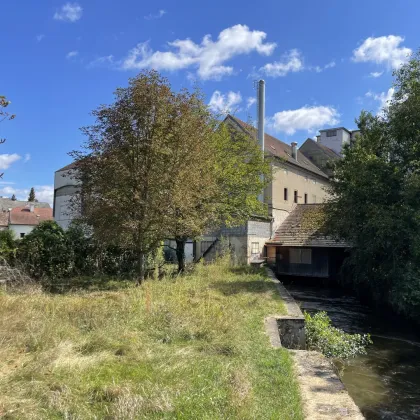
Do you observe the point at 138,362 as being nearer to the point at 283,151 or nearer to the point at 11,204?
the point at 283,151

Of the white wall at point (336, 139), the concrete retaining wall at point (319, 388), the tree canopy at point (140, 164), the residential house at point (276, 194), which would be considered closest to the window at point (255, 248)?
the residential house at point (276, 194)

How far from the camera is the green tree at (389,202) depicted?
43.5ft

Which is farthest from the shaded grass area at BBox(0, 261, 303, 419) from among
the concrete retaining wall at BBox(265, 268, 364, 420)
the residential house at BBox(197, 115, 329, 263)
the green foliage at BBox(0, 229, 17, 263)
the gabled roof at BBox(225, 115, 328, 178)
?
the gabled roof at BBox(225, 115, 328, 178)

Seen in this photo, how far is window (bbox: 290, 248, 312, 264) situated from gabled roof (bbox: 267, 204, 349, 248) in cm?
71

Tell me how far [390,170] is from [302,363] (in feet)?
36.8

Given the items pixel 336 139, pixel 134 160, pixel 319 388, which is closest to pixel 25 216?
pixel 336 139

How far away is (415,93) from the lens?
1444cm

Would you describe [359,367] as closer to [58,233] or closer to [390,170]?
[390,170]

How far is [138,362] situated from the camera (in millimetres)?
5285

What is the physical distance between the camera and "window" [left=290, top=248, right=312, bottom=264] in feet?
81.1

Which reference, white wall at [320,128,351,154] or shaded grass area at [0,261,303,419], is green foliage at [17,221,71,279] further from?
white wall at [320,128,351,154]

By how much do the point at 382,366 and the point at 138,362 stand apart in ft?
20.8

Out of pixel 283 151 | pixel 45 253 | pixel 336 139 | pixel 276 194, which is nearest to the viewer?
pixel 45 253

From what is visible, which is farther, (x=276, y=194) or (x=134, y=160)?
(x=276, y=194)
